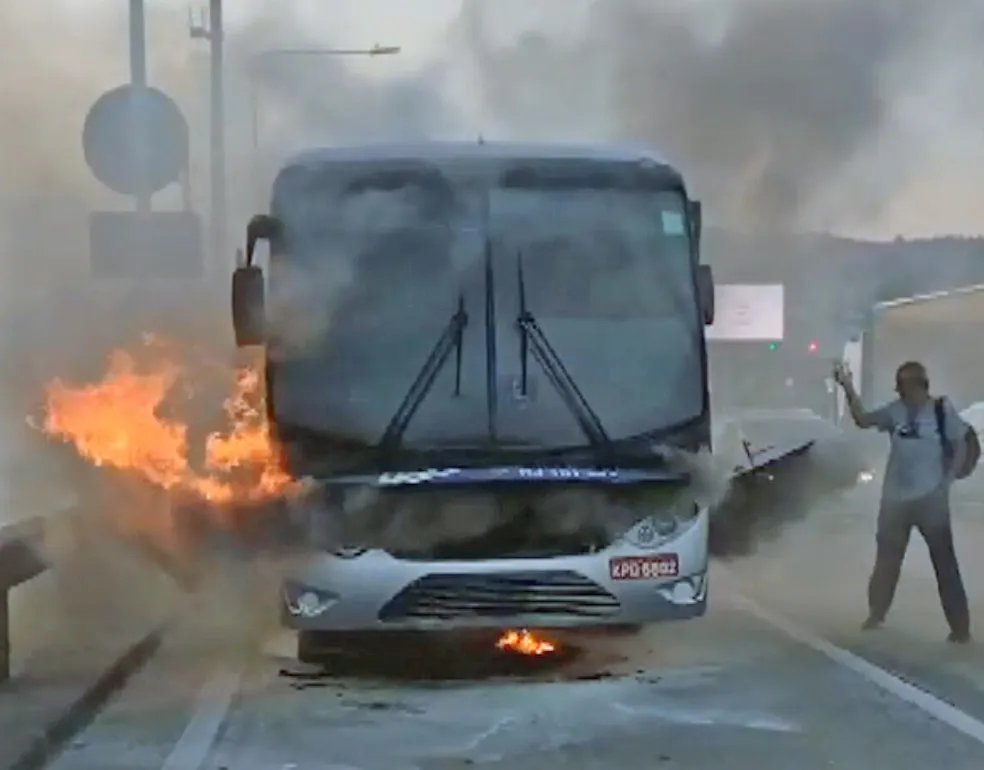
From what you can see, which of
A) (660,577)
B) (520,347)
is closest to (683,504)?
(660,577)

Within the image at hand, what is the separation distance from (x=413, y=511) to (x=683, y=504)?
3.98ft

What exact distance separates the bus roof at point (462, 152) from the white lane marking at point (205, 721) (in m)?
2.45

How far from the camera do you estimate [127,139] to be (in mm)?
13734

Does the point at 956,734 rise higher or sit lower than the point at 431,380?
lower

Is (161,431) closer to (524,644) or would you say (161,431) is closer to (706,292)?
(524,644)

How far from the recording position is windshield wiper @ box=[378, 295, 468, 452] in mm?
8883

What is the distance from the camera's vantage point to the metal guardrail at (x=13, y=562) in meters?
8.59

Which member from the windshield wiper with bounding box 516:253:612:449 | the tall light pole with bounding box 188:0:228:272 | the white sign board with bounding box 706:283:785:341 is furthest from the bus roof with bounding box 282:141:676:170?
the tall light pole with bounding box 188:0:228:272

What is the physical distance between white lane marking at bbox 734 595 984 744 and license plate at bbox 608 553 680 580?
3.27ft

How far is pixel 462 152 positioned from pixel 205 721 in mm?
3163

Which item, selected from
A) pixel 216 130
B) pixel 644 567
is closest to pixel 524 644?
pixel 644 567

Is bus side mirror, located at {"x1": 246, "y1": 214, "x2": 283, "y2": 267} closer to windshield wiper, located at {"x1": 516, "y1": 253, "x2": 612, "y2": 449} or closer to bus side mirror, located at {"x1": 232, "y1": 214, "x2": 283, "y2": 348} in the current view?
bus side mirror, located at {"x1": 232, "y1": 214, "x2": 283, "y2": 348}

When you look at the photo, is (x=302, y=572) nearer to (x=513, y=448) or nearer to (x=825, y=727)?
(x=513, y=448)

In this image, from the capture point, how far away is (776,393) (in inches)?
941
